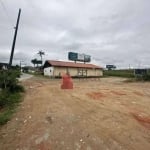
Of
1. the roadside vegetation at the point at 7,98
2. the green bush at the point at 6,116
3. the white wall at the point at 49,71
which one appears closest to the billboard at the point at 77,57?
the white wall at the point at 49,71

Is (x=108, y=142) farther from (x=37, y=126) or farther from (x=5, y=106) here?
(x=5, y=106)

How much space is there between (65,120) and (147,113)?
334 cm

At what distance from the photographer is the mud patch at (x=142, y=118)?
248 inches

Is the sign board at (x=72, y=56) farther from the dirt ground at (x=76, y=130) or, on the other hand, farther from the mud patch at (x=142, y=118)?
the mud patch at (x=142, y=118)

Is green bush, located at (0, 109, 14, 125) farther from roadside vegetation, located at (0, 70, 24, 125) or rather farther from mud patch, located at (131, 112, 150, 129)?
mud patch, located at (131, 112, 150, 129)

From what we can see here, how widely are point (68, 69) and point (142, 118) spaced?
106ft

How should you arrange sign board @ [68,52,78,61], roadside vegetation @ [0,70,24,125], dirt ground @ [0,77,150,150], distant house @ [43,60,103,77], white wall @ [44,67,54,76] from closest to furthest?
dirt ground @ [0,77,150,150], roadside vegetation @ [0,70,24,125], white wall @ [44,67,54,76], distant house @ [43,60,103,77], sign board @ [68,52,78,61]

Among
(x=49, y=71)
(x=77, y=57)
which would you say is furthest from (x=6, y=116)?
(x=77, y=57)

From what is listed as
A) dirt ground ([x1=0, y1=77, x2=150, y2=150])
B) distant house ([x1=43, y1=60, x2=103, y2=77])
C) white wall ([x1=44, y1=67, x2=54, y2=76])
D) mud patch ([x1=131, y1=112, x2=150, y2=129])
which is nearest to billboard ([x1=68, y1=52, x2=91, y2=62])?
distant house ([x1=43, y1=60, x2=103, y2=77])

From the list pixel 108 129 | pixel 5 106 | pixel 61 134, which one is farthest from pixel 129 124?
pixel 5 106

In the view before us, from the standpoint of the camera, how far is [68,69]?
127ft

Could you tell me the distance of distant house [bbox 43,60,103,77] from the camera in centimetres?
3665

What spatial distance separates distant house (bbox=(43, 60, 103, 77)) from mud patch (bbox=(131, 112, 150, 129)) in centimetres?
2925

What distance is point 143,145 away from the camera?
15.6 feet
